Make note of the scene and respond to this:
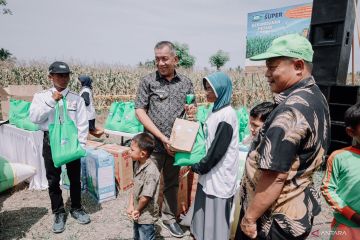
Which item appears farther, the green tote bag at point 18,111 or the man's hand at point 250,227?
the green tote bag at point 18,111

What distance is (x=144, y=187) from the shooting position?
223 cm

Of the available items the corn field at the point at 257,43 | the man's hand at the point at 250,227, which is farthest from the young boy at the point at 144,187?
the corn field at the point at 257,43

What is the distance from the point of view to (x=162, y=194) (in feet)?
10.3

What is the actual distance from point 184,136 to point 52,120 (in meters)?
1.65

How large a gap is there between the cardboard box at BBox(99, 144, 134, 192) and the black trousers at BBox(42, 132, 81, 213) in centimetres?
94

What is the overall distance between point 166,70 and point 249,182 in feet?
5.32

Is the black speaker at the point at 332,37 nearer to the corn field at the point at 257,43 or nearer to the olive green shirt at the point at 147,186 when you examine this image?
the olive green shirt at the point at 147,186

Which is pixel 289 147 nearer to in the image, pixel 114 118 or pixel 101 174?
pixel 101 174

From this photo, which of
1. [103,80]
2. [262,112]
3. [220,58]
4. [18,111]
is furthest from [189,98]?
[220,58]

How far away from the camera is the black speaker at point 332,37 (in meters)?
4.14

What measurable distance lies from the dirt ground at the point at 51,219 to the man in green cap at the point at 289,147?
1.64 m

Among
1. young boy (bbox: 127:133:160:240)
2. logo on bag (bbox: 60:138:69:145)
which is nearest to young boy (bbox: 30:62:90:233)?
logo on bag (bbox: 60:138:69:145)

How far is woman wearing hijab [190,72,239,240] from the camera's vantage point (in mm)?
2203

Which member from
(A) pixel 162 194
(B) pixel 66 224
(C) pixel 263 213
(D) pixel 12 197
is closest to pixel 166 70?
(A) pixel 162 194
